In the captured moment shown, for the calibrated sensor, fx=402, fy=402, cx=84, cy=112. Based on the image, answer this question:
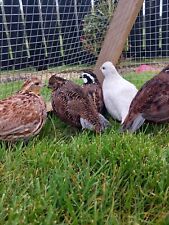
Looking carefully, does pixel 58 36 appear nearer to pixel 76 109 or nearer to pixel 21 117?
pixel 76 109

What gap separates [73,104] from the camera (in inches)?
114

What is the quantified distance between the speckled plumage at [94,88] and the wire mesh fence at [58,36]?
1.70 feet

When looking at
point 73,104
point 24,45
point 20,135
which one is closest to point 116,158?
point 20,135

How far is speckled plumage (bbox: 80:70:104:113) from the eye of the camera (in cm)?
323

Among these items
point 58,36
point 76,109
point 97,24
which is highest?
point 97,24

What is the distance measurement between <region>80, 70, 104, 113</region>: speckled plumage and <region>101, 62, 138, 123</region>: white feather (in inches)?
1.7

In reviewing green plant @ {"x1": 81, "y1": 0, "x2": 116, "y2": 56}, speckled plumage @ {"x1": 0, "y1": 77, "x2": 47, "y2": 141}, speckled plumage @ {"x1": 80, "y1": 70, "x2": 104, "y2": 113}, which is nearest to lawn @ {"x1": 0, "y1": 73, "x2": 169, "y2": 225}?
speckled plumage @ {"x1": 0, "y1": 77, "x2": 47, "y2": 141}

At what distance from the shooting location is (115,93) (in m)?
3.22

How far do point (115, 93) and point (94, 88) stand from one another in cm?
22

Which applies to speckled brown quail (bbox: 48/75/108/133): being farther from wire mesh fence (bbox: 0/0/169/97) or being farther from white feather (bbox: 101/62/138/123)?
wire mesh fence (bbox: 0/0/169/97)

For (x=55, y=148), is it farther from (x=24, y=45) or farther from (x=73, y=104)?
(x=24, y=45)

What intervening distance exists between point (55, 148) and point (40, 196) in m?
0.62

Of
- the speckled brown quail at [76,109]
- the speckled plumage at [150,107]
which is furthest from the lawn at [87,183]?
the speckled brown quail at [76,109]

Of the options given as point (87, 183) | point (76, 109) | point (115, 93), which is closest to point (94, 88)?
point (115, 93)
